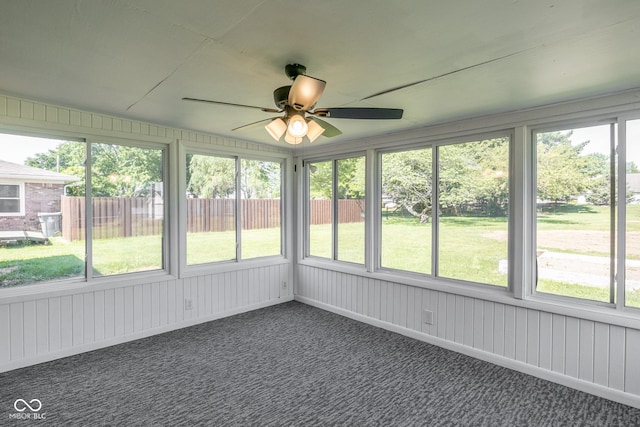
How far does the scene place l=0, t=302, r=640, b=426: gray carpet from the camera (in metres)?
2.33

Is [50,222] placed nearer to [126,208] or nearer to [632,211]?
[126,208]

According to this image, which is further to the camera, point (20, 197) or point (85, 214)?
point (85, 214)

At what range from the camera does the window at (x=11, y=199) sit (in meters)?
2.99

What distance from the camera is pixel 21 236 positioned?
10.2 ft

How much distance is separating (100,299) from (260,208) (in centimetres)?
230

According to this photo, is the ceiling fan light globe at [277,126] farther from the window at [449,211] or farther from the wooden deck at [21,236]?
the wooden deck at [21,236]

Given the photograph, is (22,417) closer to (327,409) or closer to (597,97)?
(327,409)

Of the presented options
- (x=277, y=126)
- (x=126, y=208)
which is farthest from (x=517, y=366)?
(x=126, y=208)

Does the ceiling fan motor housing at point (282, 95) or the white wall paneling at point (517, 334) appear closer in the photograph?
the ceiling fan motor housing at point (282, 95)

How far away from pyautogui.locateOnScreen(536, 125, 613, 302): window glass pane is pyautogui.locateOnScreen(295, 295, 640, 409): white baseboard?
70 centimetres

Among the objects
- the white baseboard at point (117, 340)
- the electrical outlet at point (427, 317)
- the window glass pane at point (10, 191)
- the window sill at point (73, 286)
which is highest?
the window glass pane at point (10, 191)

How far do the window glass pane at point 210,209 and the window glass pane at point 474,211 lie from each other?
2803mm

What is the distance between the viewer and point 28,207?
3.14m

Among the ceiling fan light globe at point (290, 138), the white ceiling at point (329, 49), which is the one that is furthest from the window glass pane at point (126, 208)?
the ceiling fan light globe at point (290, 138)
